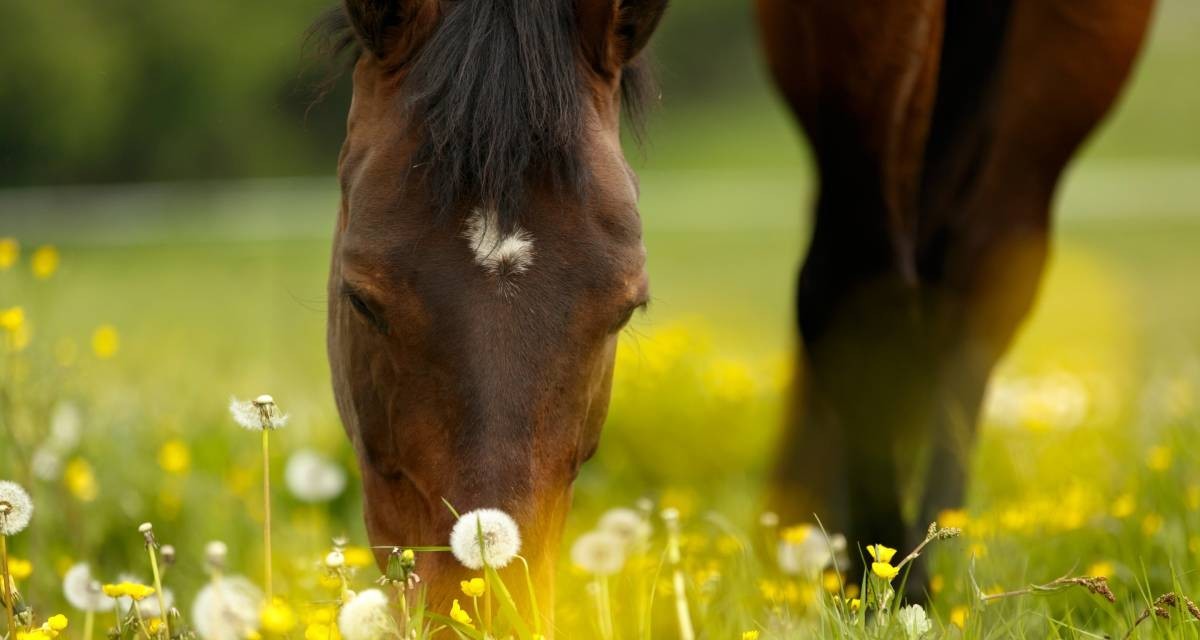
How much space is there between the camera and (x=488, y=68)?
7.58ft

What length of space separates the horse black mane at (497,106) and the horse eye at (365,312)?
0.20 meters

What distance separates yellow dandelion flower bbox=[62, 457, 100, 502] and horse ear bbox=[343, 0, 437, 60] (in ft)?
6.21

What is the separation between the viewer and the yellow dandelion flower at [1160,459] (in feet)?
12.7

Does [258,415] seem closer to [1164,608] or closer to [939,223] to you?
[1164,608]

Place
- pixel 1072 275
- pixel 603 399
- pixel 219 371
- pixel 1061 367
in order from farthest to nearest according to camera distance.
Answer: pixel 1072 275 → pixel 1061 367 → pixel 219 371 → pixel 603 399

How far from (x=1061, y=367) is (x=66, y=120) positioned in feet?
88.0

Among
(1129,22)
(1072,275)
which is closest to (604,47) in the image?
(1129,22)

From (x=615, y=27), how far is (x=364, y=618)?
4.08 ft

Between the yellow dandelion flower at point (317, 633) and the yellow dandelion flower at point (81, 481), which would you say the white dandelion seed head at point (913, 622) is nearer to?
the yellow dandelion flower at point (317, 633)

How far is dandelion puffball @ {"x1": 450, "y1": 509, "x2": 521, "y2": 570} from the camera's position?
203 centimetres

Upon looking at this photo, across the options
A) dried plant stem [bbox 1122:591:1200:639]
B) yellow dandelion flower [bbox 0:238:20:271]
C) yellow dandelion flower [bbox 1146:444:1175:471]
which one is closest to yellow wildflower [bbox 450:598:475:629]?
dried plant stem [bbox 1122:591:1200:639]

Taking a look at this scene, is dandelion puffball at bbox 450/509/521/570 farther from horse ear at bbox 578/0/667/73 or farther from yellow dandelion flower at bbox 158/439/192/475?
yellow dandelion flower at bbox 158/439/192/475

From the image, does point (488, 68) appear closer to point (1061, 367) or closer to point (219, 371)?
point (219, 371)

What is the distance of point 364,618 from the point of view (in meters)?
1.94
